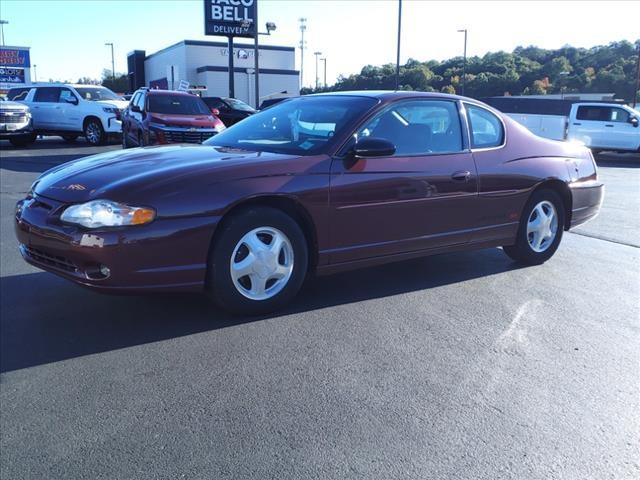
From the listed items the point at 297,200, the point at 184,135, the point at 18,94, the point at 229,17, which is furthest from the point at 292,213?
the point at 229,17

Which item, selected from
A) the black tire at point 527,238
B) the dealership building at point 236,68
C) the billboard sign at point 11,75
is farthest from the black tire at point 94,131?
the billboard sign at point 11,75

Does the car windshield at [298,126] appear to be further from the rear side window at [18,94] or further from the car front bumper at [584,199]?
the rear side window at [18,94]

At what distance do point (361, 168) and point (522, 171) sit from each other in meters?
1.83

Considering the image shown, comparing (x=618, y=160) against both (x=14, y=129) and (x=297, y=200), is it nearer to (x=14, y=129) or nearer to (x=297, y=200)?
(x=297, y=200)

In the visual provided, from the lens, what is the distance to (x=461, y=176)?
491 cm

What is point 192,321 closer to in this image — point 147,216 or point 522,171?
point 147,216

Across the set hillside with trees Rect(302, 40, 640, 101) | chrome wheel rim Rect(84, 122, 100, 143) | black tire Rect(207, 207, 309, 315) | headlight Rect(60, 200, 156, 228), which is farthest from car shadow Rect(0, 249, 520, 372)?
hillside with trees Rect(302, 40, 640, 101)

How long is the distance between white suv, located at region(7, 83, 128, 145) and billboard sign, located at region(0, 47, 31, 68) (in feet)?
88.8

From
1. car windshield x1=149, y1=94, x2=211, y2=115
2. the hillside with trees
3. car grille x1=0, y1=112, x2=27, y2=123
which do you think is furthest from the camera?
the hillside with trees

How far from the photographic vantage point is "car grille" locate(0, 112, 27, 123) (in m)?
17.6

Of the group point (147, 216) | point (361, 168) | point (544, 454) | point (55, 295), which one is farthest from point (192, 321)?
point (544, 454)

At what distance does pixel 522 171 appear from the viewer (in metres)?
5.37

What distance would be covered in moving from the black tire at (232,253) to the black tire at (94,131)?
16444mm

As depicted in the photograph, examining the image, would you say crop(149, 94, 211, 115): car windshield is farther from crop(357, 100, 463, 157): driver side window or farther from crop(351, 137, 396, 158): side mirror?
crop(351, 137, 396, 158): side mirror
